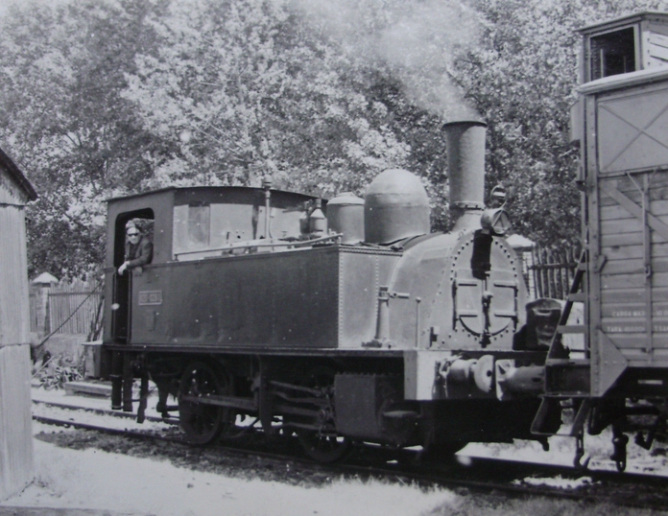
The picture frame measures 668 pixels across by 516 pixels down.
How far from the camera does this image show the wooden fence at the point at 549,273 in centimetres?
1168

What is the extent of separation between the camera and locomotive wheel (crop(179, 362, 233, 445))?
927 centimetres

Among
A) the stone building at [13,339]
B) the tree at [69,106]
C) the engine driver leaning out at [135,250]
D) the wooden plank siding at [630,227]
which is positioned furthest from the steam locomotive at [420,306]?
the tree at [69,106]

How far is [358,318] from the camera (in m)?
7.37

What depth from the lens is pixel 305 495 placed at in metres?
6.55

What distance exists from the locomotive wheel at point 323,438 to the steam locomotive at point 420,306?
0.07ft

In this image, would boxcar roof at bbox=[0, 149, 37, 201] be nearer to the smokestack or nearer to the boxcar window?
the smokestack

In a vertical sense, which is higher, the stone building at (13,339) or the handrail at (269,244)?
the handrail at (269,244)

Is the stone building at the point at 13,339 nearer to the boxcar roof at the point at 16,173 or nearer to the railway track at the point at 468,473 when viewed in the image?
the boxcar roof at the point at 16,173

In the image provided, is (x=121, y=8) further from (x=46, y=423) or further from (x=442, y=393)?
(x=442, y=393)

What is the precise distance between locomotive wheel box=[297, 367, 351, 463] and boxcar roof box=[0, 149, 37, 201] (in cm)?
319

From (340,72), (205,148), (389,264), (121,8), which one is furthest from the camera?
(121,8)

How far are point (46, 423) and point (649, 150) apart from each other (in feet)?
30.7

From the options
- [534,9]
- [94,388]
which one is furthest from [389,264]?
[94,388]

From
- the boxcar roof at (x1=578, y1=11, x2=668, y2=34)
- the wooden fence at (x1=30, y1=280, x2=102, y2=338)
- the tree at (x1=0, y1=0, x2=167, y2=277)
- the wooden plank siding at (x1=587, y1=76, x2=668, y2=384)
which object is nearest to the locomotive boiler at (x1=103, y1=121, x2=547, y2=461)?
the wooden plank siding at (x1=587, y1=76, x2=668, y2=384)
